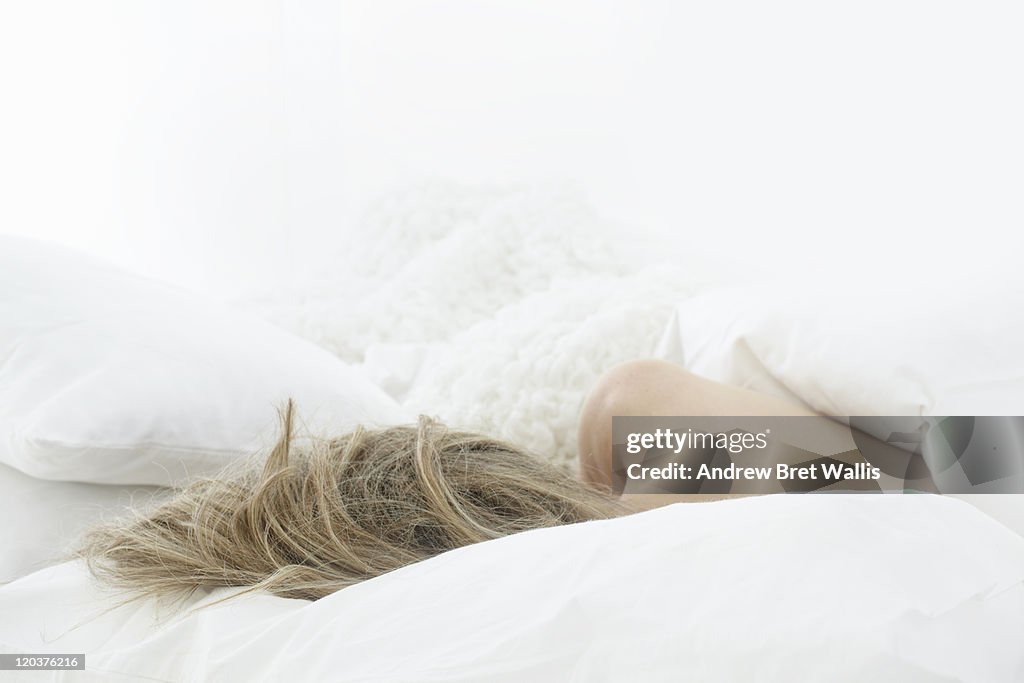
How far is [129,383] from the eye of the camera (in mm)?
758

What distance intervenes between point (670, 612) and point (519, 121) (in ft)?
6.73

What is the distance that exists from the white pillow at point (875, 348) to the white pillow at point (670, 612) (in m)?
0.39

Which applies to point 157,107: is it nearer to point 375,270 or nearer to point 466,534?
point 375,270

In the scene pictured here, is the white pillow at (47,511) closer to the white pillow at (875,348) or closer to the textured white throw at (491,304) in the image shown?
the textured white throw at (491,304)

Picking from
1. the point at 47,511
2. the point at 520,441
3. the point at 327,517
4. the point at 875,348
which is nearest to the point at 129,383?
the point at 47,511

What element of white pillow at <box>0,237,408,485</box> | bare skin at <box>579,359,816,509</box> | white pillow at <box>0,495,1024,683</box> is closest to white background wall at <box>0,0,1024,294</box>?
bare skin at <box>579,359,816,509</box>

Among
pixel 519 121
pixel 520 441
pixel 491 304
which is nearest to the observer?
pixel 520 441

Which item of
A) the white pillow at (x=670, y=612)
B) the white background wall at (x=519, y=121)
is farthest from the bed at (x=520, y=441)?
the white background wall at (x=519, y=121)

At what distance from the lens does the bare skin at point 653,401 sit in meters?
0.99

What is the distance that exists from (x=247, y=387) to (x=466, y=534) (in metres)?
0.34

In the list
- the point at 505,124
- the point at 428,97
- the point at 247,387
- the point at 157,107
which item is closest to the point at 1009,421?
the point at 247,387

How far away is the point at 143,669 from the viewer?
1.50ft

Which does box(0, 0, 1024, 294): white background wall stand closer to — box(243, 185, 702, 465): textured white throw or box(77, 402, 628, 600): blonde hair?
box(243, 185, 702, 465): textured white throw

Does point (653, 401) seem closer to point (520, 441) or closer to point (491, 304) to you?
point (520, 441)
